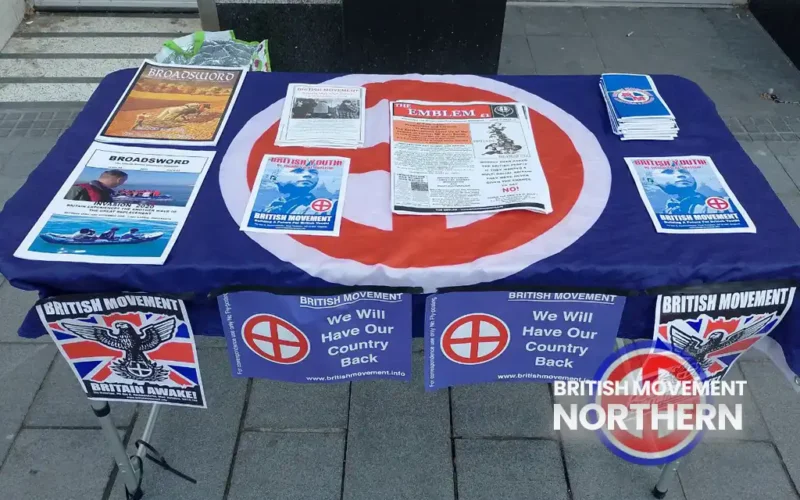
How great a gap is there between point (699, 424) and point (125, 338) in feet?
6.31

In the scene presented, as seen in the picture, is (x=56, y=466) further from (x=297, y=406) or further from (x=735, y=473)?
(x=735, y=473)

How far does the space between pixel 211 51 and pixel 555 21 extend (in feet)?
11.2

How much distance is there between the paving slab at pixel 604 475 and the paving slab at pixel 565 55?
303 cm

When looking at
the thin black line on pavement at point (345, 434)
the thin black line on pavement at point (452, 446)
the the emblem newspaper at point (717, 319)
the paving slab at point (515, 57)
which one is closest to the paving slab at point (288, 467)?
the thin black line on pavement at point (345, 434)

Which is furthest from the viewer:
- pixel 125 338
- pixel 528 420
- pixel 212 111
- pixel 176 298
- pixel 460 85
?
pixel 528 420

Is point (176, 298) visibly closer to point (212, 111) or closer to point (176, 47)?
point (212, 111)

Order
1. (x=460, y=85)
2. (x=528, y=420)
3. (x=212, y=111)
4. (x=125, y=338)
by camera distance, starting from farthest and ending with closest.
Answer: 1. (x=528, y=420)
2. (x=460, y=85)
3. (x=212, y=111)
4. (x=125, y=338)

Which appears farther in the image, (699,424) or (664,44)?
(664,44)

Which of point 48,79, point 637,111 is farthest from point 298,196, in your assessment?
point 48,79

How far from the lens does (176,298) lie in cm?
172

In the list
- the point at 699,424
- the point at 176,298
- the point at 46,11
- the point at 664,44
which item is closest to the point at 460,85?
the point at 176,298

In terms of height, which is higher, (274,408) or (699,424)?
(699,424)

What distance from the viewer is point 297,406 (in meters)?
2.64

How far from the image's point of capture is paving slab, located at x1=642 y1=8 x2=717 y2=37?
5.32m
